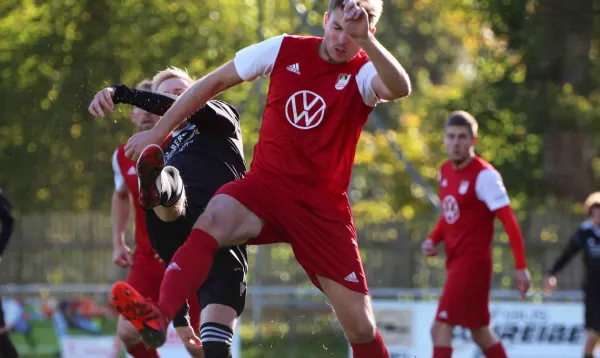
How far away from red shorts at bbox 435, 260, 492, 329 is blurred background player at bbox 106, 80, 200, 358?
2.29 meters

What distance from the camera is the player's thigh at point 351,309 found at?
531 centimetres

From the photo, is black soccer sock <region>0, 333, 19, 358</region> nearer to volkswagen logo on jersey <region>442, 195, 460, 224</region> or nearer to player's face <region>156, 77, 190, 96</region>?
volkswagen logo on jersey <region>442, 195, 460, 224</region>

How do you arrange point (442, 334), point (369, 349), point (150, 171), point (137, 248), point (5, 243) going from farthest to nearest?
point (5, 243) < point (442, 334) < point (137, 248) < point (369, 349) < point (150, 171)

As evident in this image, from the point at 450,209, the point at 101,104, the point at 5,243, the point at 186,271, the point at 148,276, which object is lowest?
the point at 5,243

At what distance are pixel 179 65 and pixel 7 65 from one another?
2181 millimetres

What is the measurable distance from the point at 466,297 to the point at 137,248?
2.51 meters

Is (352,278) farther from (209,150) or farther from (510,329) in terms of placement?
(510,329)

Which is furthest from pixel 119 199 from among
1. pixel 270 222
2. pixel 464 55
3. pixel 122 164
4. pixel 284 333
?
pixel 464 55

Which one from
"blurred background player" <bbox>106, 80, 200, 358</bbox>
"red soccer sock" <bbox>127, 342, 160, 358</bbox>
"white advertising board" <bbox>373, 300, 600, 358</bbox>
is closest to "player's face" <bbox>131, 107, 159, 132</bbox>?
"blurred background player" <bbox>106, 80, 200, 358</bbox>

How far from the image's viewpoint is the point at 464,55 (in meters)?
29.3

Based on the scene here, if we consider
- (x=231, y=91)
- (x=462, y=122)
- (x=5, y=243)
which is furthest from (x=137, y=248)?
(x=231, y=91)

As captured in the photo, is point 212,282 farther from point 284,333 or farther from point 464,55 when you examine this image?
point 464,55

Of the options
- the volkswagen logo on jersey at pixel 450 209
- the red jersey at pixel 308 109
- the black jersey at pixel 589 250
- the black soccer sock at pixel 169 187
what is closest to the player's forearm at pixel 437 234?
the volkswagen logo on jersey at pixel 450 209

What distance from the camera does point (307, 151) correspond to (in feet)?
17.3
